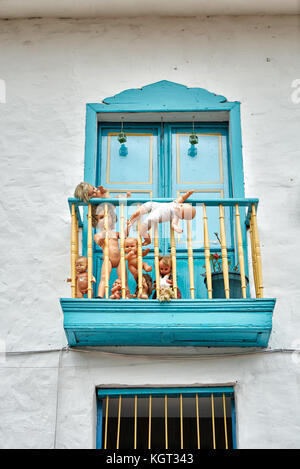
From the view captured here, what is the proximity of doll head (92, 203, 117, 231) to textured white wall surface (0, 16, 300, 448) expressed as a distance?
→ 0.44 m

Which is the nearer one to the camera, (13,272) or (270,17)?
(13,272)

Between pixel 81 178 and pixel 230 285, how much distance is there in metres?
1.82

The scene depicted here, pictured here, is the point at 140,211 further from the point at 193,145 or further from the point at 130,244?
the point at 193,145

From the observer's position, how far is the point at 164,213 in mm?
6543

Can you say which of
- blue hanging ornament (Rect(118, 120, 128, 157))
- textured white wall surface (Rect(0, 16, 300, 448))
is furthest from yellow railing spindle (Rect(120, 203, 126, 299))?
blue hanging ornament (Rect(118, 120, 128, 157))

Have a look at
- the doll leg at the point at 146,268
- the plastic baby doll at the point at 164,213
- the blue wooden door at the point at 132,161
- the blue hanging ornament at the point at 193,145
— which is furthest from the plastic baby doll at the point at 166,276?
the blue hanging ornament at the point at 193,145

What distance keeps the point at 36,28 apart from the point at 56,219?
7.50ft

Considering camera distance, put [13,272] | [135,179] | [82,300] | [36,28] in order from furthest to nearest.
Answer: [36,28]
[135,179]
[13,272]
[82,300]

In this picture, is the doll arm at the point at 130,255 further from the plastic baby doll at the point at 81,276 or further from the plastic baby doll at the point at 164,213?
the plastic baby doll at the point at 81,276

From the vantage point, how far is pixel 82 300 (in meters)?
6.16

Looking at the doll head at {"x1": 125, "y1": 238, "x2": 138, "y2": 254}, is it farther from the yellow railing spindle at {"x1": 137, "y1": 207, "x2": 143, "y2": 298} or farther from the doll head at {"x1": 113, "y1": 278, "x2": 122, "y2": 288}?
the doll head at {"x1": 113, "y1": 278, "x2": 122, "y2": 288}

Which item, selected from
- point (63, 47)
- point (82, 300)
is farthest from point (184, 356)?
point (63, 47)

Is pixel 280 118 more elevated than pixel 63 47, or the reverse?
pixel 63 47

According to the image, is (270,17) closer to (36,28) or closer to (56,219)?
(36,28)
